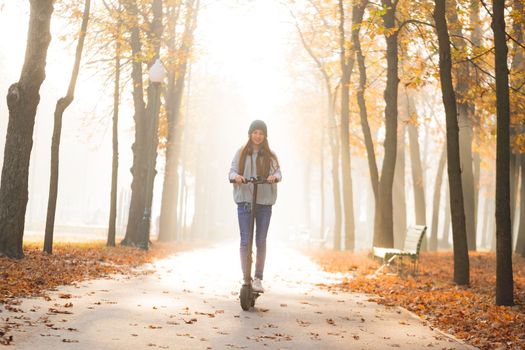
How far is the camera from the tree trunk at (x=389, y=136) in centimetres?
1670

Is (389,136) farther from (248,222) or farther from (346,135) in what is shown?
(248,222)

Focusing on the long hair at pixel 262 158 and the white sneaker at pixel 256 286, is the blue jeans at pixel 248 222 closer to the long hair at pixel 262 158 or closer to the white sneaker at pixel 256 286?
the white sneaker at pixel 256 286

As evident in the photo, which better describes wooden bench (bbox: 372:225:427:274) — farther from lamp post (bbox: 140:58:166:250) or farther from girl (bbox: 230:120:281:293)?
lamp post (bbox: 140:58:166:250)

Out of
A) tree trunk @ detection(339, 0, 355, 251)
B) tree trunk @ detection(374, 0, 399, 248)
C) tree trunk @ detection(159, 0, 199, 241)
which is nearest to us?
tree trunk @ detection(374, 0, 399, 248)

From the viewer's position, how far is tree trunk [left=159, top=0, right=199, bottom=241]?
22.3 meters

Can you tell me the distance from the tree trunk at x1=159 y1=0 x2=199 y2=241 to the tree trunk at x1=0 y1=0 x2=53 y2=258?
868cm

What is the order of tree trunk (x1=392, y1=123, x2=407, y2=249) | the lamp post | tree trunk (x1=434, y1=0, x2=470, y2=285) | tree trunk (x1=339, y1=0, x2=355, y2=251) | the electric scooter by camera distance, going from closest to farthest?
the electric scooter, tree trunk (x1=434, y1=0, x2=470, y2=285), the lamp post, tree trunk (x1=339, y1=0, x2=355, y2=251), tree trunk (x1=392, y1=123, x2=407, y2=249)

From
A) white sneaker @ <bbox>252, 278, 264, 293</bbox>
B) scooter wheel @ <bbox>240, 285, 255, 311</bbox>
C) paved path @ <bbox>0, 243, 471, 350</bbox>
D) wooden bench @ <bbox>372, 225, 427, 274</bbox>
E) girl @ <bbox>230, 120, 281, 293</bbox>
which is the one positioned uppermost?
girl @ <bbox>230, 120, 281, 293</bbox>

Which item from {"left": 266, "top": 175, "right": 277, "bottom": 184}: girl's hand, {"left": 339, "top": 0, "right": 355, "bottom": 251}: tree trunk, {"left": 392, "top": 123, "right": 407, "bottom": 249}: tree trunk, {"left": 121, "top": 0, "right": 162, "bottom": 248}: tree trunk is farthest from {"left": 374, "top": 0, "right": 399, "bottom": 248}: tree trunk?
{"left": 266, "top": 175, "right": 277, "bottom": 184}: girl's hand

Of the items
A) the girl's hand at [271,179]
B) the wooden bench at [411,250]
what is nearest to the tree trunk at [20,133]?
the girl's hand at [271,179]

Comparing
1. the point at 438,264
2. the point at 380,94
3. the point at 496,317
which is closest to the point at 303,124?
the point at 380,94

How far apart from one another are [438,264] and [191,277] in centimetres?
721

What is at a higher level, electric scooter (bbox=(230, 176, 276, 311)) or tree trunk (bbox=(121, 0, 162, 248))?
tree trunk (bbox=(121, 0, 162, 248))

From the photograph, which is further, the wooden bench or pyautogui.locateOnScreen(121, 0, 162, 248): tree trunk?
pyautogui.locateOnScreen(121, 0, 162, 248): tree trunk
